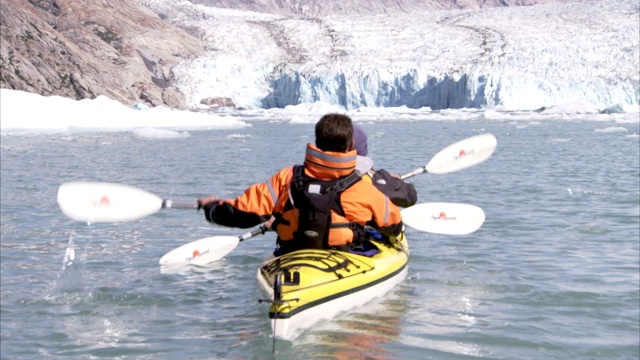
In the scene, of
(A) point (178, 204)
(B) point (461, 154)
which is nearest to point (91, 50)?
(B) point (461, 154)

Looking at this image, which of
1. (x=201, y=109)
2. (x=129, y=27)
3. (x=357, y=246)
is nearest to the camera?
(x=357, y=246)

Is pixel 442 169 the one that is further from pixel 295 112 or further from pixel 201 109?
pixel 201 109

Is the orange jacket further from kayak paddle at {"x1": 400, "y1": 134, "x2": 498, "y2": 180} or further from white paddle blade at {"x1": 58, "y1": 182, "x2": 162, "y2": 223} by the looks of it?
kayak paddle at {"x1": 400, "y1": 134, "x2": 498, "y2": 180}

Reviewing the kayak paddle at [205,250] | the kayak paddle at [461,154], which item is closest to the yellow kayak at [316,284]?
the kayak paddle at [205,250]

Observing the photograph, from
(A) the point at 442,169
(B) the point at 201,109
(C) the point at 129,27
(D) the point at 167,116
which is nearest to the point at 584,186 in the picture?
(A) the point at 442,169

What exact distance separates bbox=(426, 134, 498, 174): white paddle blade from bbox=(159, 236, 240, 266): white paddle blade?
1.46 metres

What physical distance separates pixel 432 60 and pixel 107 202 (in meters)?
40.8

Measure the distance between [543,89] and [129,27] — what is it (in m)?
36.6

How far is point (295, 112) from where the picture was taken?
137ft

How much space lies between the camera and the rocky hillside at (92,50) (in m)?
42.3

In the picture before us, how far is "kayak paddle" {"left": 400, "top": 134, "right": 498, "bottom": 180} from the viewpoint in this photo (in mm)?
5781

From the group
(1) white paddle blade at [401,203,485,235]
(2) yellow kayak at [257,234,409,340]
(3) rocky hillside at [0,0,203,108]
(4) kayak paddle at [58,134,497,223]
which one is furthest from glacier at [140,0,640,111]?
(4) kayak paddle at [58,134,497,223]

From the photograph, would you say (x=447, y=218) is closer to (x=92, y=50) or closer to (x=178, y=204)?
(x=178, y=204)

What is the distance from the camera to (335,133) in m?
3.96
